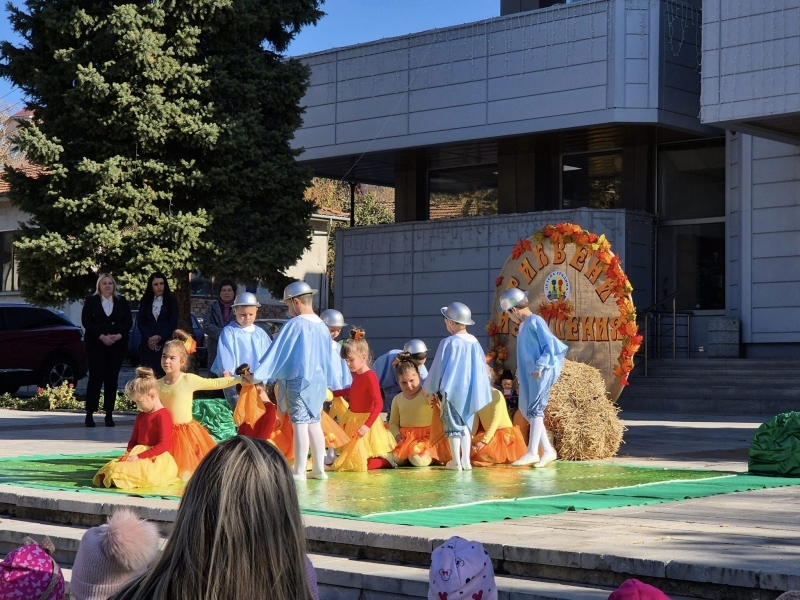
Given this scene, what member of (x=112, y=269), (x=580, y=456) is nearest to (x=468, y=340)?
(x=580, y=456)

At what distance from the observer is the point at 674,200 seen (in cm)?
2405

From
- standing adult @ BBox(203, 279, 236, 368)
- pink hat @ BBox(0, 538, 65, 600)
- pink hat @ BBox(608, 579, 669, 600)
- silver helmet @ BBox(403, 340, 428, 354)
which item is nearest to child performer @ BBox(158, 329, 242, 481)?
silver helmet @ BBox(403, 340, 428, 354)

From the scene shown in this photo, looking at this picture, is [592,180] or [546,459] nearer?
[546,459]

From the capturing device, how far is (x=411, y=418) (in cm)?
1223

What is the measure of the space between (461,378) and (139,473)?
3.32m

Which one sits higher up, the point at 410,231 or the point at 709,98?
the point at 709,98

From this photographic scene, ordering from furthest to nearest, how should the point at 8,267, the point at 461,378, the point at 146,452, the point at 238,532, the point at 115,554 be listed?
the point at 8,267, the point at 461,378, the point at 146,452, the point at 115,554, the point at 238,532

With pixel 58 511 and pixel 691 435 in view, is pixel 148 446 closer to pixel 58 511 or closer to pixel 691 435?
pixel 58 511

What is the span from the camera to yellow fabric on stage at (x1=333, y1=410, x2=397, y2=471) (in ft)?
38.1

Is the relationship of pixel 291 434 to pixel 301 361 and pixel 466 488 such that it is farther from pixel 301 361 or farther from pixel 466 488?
pixel 466 488

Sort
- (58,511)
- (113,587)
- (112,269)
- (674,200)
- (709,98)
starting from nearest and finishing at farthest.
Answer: (113,587) → (58,511) → (709,98) → (112,269) → (674,200)

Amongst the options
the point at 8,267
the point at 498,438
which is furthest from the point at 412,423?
the point at 8,267

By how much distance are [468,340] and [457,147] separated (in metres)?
13.7

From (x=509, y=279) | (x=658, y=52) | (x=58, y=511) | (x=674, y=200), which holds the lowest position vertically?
(x=58, y=511)
